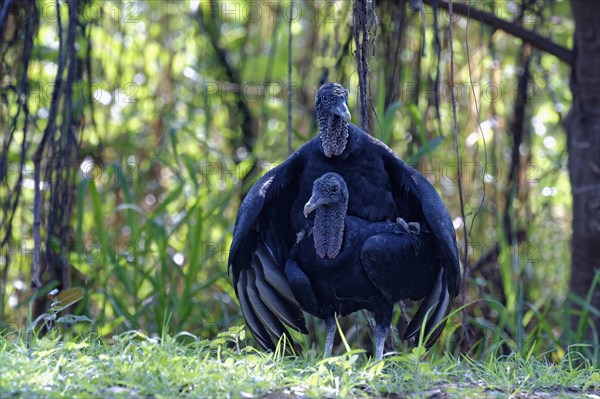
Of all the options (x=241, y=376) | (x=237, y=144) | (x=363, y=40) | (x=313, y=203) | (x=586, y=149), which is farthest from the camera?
(x=237, y=144)

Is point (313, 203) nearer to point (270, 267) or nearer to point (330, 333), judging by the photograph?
point (270, 267)

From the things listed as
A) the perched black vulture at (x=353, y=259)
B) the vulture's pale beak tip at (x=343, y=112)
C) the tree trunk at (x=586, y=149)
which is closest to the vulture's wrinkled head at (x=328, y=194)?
the perched black vulture at (x=353, y=259)

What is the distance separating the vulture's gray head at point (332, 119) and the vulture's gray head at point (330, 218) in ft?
0.54

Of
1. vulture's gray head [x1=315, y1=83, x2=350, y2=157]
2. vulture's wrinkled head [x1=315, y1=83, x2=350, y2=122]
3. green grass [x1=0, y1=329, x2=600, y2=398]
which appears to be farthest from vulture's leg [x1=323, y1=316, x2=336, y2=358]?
vulture's wrinkled head [x1=315, y1=83, x2=350, y2=122]

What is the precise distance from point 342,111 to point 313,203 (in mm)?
501

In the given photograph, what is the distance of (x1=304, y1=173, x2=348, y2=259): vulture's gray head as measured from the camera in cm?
430

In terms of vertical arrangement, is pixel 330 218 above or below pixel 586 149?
below

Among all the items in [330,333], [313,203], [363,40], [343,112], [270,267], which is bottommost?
[330,333]

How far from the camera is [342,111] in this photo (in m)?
4.31

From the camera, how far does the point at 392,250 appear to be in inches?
167

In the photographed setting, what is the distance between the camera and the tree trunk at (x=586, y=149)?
643 cm

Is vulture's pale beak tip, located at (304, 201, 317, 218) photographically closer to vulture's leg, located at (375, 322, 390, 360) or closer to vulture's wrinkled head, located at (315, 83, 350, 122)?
vulture's wrinkled head, located at (315, 83, 350, 122)

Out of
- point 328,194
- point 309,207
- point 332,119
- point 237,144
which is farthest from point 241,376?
point 237,144

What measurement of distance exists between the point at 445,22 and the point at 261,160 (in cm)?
220
